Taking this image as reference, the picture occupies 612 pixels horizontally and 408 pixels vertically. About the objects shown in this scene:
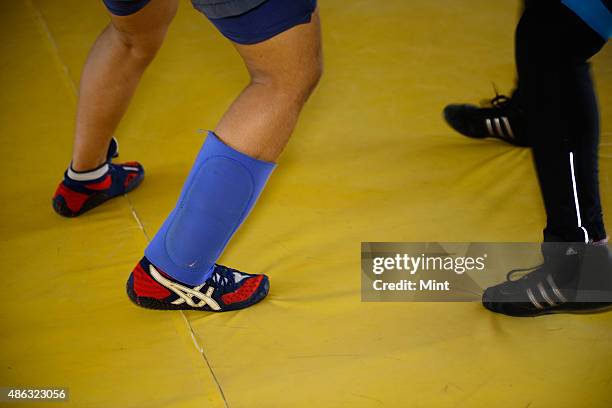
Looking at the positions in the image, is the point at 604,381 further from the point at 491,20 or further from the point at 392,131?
the point at 491,20

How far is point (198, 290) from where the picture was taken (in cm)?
153

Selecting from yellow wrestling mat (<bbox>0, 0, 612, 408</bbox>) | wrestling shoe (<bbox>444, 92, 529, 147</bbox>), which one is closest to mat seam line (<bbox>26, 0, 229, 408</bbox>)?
yellow wrestling mat (<bbox>0, 0, 612, 408</bbox>)

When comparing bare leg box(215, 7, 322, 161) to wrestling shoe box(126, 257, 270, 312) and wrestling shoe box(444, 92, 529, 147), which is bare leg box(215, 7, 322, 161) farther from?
wrestling shoe box(444, 92, 529, 147)

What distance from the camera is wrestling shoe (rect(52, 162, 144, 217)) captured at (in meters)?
1.84

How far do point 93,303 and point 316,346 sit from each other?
453 millimetres

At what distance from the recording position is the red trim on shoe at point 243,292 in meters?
1.56

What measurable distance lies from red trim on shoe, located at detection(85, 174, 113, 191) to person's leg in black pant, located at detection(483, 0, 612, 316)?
94 centimetres

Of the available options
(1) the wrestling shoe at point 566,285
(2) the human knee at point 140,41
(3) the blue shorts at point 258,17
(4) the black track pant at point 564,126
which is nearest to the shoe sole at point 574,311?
Answer: (1) the wrestling shoe at point 566,285

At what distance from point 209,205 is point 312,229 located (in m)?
0.43

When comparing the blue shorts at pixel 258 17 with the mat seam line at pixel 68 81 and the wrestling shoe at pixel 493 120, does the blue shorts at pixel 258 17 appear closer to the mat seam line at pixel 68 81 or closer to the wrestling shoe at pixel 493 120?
the mat seam line at pixel 68 81

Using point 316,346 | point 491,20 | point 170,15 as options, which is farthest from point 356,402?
point 491,20

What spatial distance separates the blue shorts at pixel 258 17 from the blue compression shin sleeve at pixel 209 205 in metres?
0.21

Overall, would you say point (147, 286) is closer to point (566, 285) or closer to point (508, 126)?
point (566, 285)

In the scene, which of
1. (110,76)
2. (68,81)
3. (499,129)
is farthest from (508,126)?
(68,81)
